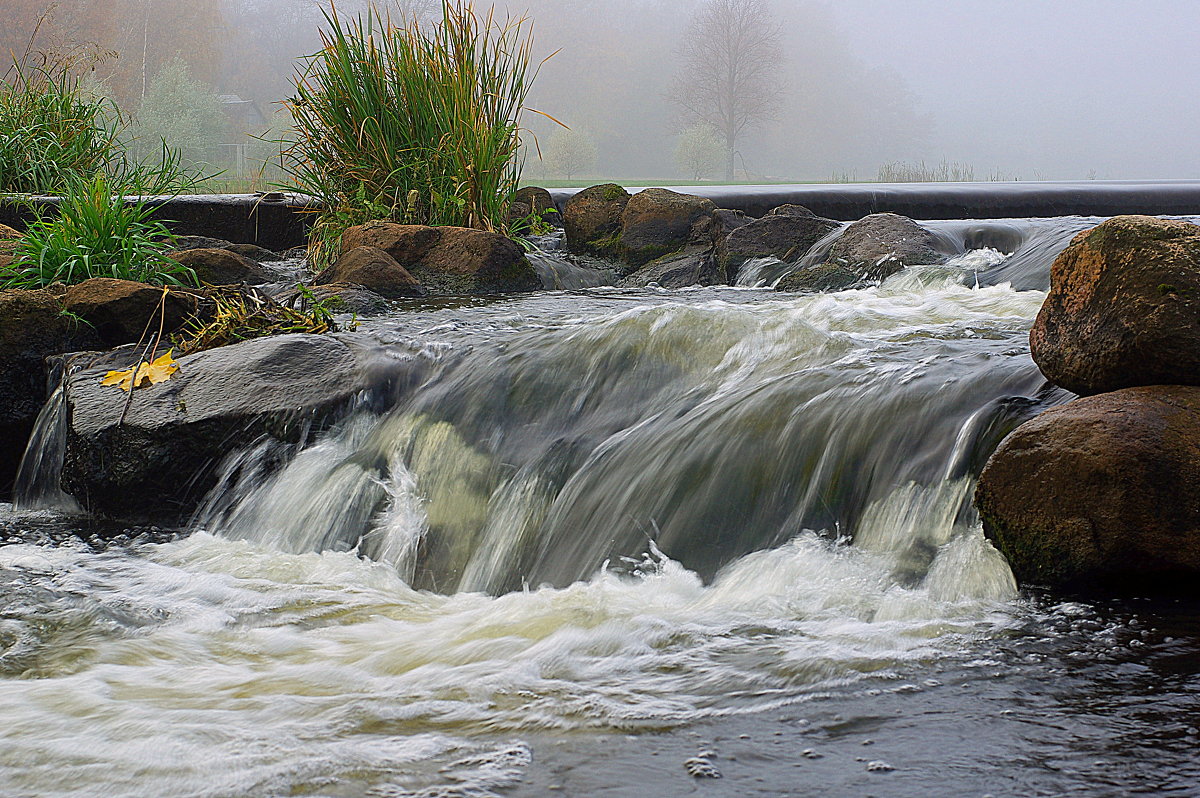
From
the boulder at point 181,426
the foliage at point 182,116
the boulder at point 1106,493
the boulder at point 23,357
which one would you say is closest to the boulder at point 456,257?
the boulder at point 23,357

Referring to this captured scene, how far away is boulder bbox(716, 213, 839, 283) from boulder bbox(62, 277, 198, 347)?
3.46 m

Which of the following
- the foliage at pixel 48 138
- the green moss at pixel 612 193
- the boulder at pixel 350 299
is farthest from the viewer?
the foliage at pixel 48 138

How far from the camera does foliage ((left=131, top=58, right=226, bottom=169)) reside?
37.8m

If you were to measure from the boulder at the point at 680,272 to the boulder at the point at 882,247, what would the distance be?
80 centimetres

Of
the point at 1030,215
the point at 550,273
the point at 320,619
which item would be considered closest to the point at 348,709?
the point at 320,619

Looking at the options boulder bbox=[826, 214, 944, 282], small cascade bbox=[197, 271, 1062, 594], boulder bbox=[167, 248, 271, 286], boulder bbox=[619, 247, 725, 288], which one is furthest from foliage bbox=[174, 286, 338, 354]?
boulder bbox=[826, 214, 944, 282]

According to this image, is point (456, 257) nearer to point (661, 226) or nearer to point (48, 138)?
point (661, 226)

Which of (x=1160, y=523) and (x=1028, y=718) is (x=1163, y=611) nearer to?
(x=1160, y=523)

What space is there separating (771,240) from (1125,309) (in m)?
4.26

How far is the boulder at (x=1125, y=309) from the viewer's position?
7.27 feet

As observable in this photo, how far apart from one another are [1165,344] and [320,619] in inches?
79.3

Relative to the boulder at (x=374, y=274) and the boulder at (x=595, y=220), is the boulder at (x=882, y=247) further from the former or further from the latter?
the boulder at (x=374, y=274)

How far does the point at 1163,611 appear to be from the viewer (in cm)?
196

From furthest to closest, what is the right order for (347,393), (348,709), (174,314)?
(174,314) → (347,393) → (348,709)
